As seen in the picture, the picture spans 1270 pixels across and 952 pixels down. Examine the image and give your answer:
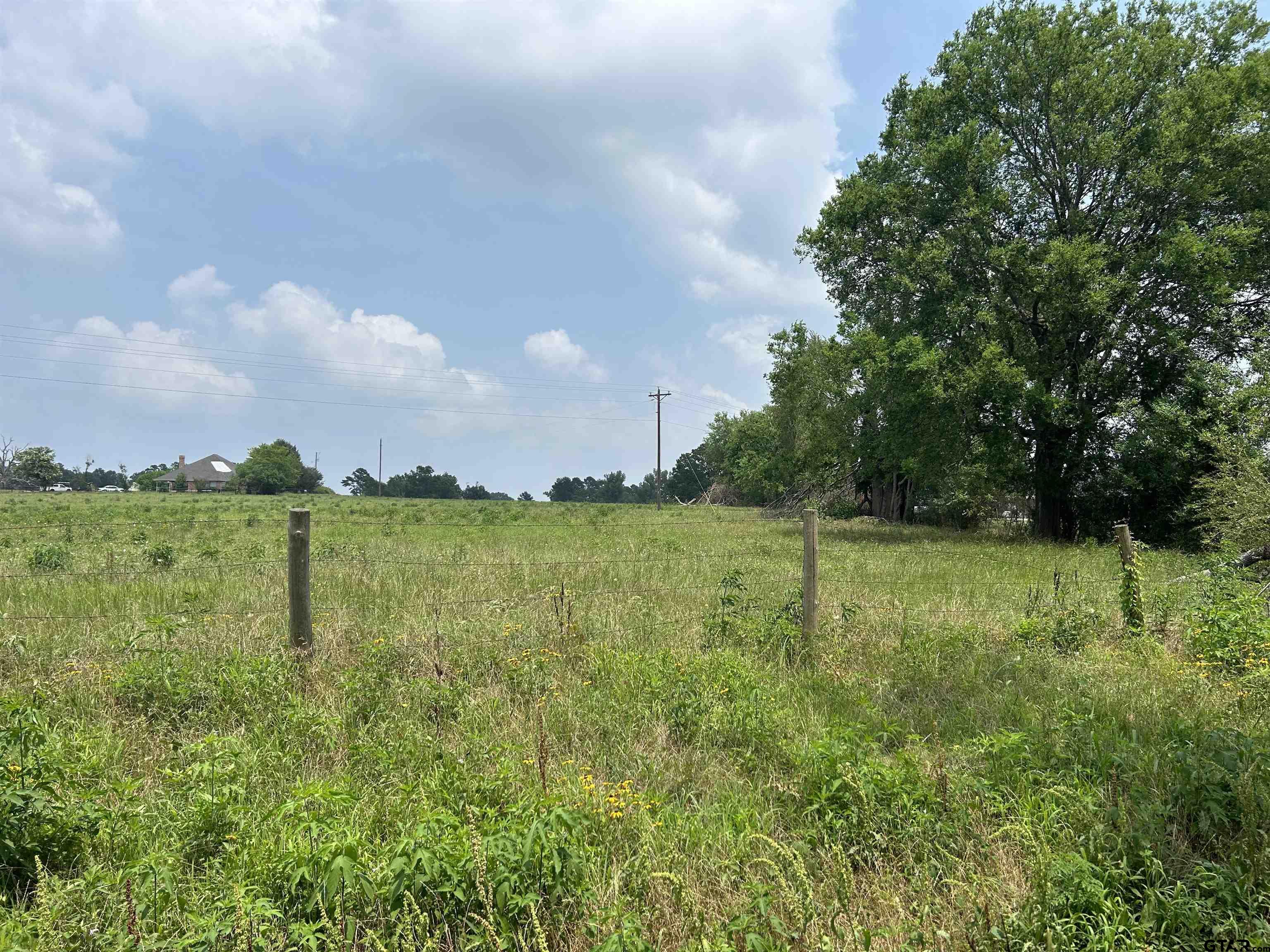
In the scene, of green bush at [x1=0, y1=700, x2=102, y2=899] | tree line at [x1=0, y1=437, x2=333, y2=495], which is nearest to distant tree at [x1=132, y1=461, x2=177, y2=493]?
tree line at [x1=0, y1=437, x2=333, y2=495]

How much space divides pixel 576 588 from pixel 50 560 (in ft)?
30.3

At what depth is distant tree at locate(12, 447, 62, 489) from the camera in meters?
85.8

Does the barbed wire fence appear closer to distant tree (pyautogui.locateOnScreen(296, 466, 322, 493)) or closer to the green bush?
the green bush

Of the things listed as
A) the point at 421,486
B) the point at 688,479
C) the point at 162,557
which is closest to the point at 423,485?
the point at 421,486

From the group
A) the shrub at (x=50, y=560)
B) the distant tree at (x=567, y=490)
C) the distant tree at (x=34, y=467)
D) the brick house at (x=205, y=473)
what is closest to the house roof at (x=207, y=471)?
the brick house at (x=205, y=473)

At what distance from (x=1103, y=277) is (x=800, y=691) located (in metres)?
19.8

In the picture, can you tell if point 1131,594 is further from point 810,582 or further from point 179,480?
point 179,480

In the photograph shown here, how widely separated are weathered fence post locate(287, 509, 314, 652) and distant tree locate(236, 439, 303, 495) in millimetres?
97356

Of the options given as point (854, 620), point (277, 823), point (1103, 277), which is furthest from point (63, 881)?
point (1103, 277)

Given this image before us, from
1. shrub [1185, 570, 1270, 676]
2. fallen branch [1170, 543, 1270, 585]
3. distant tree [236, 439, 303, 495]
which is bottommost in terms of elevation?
shrub [1185, 570, 1270, 676]

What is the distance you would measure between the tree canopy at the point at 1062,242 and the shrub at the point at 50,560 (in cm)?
2098

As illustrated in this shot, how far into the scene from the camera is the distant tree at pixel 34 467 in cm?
8575

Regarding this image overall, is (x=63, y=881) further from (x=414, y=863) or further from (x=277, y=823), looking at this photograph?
(x=414, y=863)

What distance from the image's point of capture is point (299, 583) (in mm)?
5773
